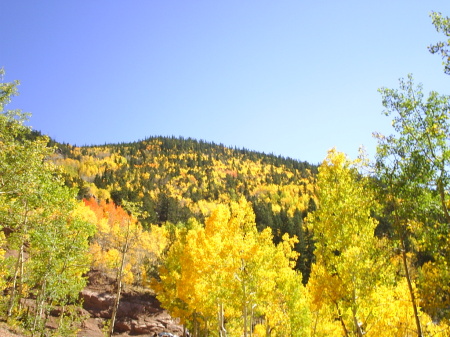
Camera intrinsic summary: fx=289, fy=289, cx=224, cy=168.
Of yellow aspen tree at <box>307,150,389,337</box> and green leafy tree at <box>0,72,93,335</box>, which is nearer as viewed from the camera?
green leafy tree at <box>0,72,93,335</box>

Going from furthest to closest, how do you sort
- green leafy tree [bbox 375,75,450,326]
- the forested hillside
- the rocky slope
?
the forested hillside
the rocky slope
green leafy tree [bbox 375,75,450,326]

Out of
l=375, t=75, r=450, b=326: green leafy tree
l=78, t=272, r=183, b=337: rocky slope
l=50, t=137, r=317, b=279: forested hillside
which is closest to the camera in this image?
l=375, t=75, r=450, b=326: green leafy tree

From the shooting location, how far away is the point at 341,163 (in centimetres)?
1438

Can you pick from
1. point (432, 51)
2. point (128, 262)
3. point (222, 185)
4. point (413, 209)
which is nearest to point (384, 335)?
point (413, 209)

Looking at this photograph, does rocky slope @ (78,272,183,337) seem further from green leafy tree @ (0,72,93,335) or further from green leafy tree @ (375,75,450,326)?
green leafy tree @ (375,75,450,326)

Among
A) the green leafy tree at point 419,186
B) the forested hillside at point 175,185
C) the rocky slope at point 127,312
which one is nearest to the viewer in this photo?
the green leafy tree at point 419,186

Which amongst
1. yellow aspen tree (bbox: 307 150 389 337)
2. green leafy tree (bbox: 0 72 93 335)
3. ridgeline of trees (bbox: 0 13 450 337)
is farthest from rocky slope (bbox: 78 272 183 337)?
yellow aspen tree (bbox: 307 150 389 337)

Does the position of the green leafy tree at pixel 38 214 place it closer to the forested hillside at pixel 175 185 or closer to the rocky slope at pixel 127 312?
the rocky slope at pixel 127 312

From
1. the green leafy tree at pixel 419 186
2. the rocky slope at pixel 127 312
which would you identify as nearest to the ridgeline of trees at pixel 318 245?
the green leafy tree at pixel 419 186

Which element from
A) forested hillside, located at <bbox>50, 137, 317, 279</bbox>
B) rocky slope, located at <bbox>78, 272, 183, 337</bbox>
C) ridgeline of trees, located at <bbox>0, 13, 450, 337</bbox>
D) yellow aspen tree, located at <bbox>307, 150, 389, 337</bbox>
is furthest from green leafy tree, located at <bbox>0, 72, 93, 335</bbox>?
forested hillside, located at <bbox>50, 137, 317, 279</bbox>

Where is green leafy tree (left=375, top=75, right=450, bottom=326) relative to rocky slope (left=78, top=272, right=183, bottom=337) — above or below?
above

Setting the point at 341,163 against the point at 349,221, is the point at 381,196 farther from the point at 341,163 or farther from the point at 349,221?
the point at 341,163

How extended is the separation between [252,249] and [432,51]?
1182 centimetres

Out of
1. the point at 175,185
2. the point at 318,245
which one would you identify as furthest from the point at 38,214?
the point at 175,185
